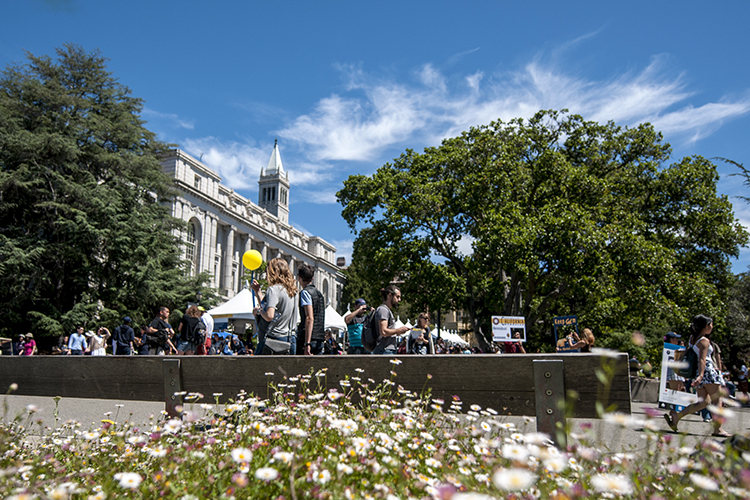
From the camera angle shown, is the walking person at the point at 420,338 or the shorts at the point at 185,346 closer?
the shorts at the point at 185,346

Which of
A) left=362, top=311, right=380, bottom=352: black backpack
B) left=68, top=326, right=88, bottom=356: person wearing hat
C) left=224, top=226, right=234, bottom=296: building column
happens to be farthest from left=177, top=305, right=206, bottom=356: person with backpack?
left=224, top=226, right=234, bottom=296: building column

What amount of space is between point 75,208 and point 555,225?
68.0ft

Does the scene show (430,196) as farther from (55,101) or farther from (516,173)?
(55,101)

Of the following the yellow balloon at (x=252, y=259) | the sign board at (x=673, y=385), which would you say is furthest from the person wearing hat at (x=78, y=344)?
the sign board at (x=673, y=385)

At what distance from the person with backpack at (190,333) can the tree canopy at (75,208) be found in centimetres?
1383

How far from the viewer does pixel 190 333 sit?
1080 centimetres

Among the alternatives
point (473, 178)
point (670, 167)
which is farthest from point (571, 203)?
point (670, 167)

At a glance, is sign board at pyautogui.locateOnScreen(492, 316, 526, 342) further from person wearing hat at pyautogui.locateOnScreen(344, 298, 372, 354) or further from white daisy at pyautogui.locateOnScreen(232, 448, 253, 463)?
white daisy at pyautogui.locateOnScreen(232, 448, 253, 463)

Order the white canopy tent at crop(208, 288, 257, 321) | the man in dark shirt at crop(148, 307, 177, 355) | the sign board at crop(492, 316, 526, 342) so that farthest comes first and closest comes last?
the sign board at crop(492, 316, 526, 342), the white canopy tent at crop(208, 288, 257, 321), the man in dark shirt at crop(148, 307, 177, 355)

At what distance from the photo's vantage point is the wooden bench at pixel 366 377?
2910 millimetres

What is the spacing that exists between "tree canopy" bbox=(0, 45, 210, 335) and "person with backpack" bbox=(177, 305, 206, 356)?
13.8 m

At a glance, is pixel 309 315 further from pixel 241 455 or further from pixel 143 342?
pixel 143 342

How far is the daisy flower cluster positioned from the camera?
5.64 feet

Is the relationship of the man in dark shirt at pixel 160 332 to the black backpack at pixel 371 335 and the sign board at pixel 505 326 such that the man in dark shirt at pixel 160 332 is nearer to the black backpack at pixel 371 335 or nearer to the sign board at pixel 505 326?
the black backpack at pixel 371 335
